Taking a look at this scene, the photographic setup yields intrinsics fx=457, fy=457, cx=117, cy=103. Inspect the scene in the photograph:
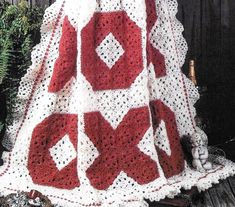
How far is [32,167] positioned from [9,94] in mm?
299

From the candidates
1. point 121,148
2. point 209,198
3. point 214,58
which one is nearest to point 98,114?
point 121,148

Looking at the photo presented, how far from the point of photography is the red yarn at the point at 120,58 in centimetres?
167

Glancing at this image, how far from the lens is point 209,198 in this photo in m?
1.71

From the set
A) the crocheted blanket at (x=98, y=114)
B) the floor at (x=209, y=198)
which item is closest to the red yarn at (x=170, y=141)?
the crocheted blanket at (x=98, y=114)

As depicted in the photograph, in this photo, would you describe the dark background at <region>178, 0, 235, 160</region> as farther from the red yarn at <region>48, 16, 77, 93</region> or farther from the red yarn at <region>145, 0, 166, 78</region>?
the red yarn at <region>48, 16, 77, 93</region>

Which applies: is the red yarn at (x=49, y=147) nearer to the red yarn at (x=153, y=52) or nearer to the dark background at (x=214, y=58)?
the red yarn at (x=153, y=52)

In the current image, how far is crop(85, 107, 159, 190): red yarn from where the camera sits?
5.46 ft

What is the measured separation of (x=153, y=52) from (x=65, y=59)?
13.5 inches

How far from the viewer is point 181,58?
1880 mm

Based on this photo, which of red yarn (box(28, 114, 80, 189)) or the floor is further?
red yarn (box(28, 114, 80, 189))

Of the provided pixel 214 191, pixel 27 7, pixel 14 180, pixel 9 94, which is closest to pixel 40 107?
pixel 9 94

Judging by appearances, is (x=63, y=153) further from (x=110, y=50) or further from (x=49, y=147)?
(x=110, y=50)

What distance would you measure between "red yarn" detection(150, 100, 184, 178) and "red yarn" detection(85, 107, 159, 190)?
8 centimetres

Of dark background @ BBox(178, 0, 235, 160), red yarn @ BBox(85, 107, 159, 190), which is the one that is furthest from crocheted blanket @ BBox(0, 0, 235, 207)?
dark background @ BBox(178, 0, 235, 160)
